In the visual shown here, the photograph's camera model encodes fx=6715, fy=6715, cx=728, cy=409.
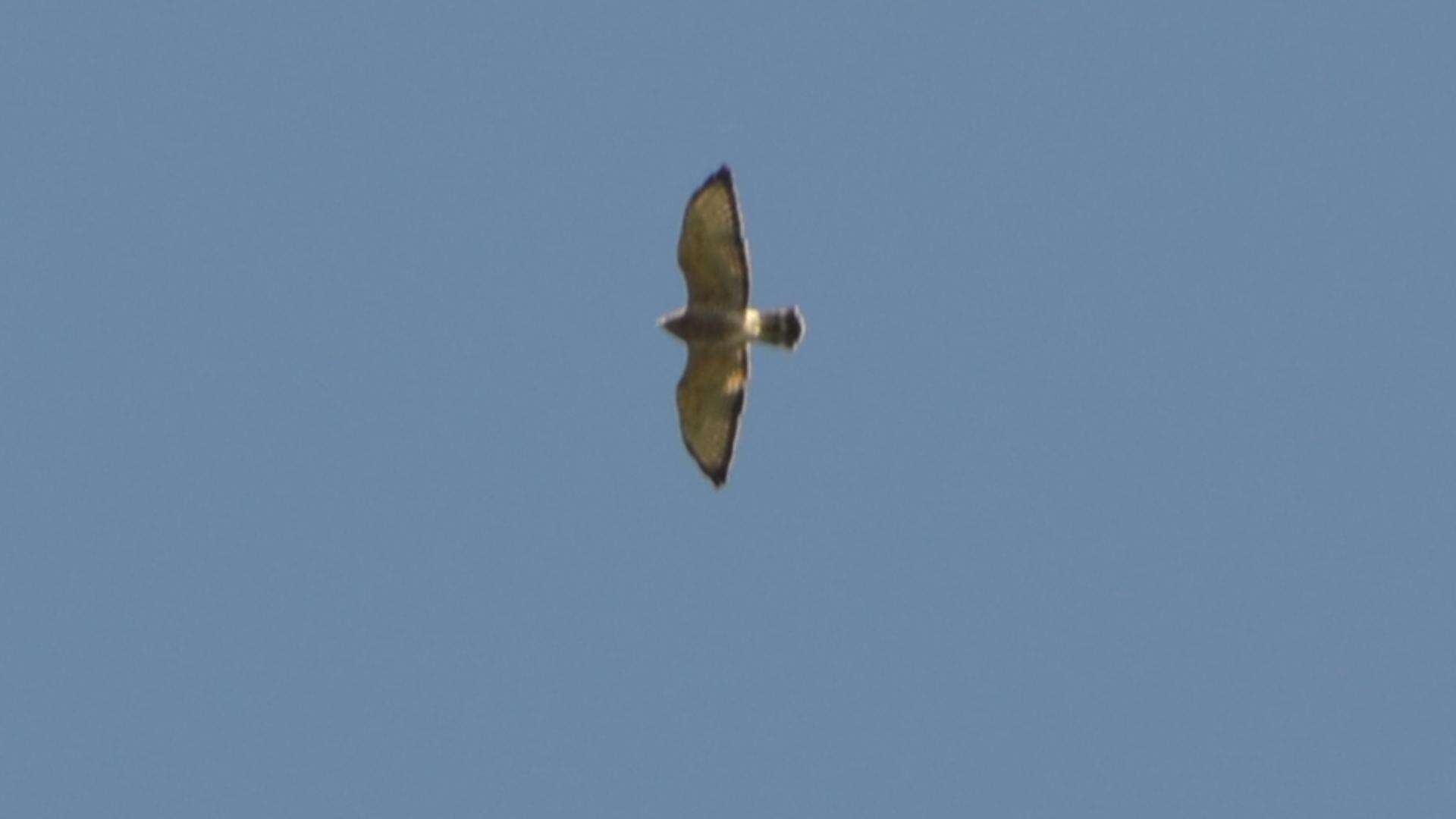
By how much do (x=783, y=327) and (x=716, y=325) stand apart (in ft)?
1.68

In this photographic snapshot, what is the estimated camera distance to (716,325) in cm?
5044

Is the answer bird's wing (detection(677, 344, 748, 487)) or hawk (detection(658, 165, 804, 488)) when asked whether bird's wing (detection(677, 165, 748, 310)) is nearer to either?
hawk (detection(658, 165, 804, 488))

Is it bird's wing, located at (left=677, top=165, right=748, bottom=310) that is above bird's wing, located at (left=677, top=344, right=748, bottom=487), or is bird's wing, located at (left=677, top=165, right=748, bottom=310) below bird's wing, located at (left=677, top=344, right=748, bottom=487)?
above

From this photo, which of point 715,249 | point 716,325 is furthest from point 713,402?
point 715,249

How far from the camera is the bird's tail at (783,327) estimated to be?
50.4 metres

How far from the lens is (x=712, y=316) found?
5044 centimetres

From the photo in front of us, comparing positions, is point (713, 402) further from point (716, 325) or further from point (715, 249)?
point (715, 249)

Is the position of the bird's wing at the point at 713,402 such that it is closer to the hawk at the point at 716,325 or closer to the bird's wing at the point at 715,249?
the hawk at the point at 716,325

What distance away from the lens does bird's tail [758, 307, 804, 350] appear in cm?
5038

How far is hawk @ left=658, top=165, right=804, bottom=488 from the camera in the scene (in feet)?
164

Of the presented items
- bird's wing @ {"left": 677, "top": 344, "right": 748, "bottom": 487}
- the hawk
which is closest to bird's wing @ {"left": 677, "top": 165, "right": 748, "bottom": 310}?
the hawk

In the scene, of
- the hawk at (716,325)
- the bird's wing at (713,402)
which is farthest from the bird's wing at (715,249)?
the bird's wing at (713,402)

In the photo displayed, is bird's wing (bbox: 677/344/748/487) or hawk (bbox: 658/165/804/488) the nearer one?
hawk (bbox: 658/165/804/488)

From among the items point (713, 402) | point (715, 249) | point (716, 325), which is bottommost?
point (713, 402)
